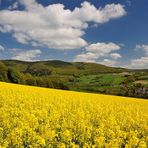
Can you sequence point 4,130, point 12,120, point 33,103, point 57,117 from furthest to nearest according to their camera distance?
point 33,103
point 57,117
point 12,120
point 4,130

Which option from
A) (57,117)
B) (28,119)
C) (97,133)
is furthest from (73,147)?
(57,117)

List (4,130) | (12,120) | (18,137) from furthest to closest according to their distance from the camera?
(12,120), (4,130), (18,137)

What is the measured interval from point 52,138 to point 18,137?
0.95 meters

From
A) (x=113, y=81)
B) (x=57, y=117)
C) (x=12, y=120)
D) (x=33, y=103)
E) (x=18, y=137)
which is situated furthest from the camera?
(x=113, y=81)

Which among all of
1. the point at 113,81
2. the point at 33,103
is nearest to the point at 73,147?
the point at 33,103

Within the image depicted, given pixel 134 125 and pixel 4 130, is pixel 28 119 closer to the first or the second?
pixel 4 130

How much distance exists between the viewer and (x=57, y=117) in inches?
495

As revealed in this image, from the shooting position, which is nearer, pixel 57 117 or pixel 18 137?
pixel 18 137

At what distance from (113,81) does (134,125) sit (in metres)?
80.6

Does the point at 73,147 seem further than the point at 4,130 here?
No

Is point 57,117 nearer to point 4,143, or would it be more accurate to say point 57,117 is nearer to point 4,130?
point 4,130

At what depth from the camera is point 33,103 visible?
17.4 metres

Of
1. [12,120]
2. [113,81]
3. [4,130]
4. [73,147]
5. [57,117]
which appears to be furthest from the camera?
[113,81]

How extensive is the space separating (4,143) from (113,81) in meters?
86.5
